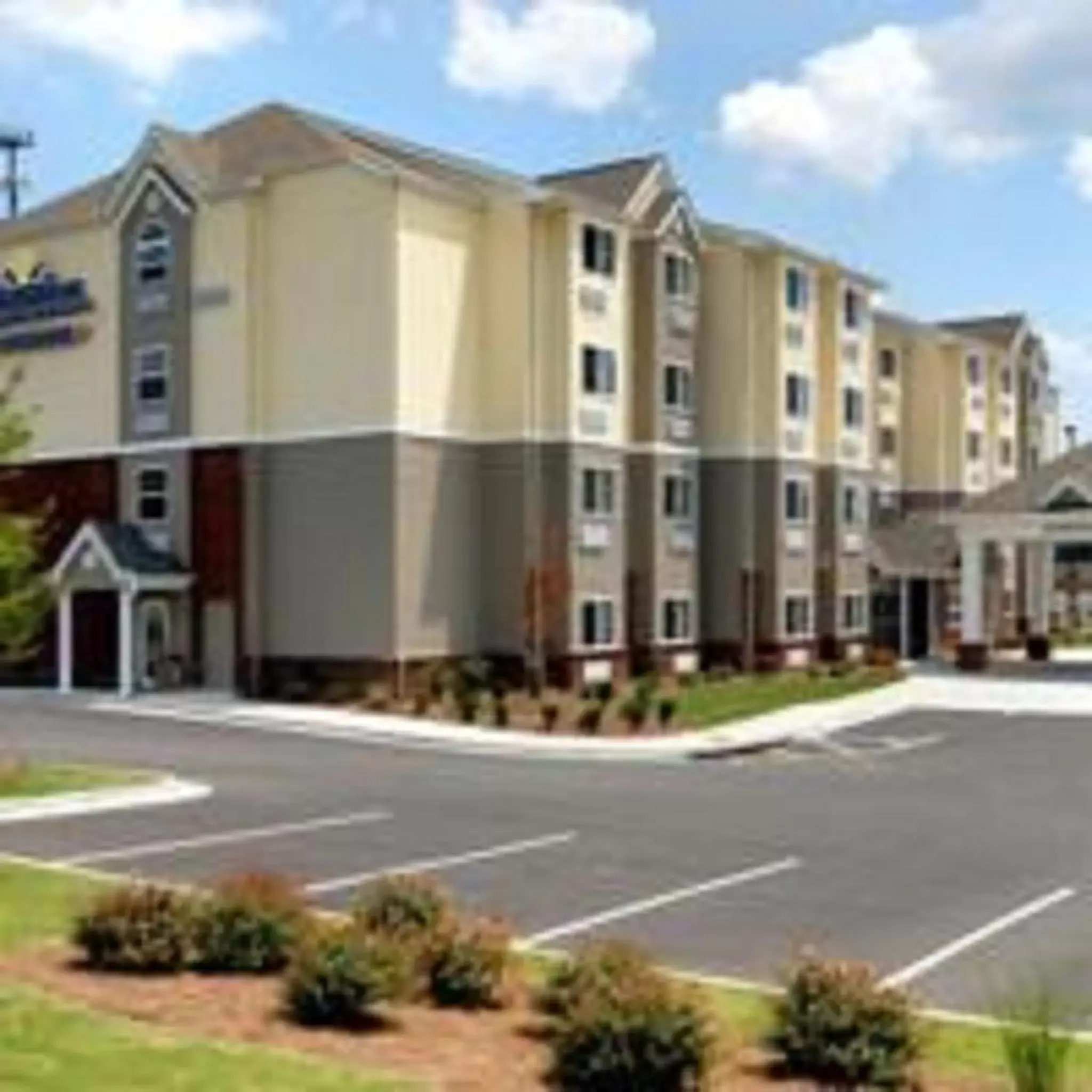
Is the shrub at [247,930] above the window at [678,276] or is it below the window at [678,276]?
below

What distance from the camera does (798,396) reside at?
2285 inches

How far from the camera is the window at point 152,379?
48.6 meters

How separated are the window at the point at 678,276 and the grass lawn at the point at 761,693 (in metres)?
10.2

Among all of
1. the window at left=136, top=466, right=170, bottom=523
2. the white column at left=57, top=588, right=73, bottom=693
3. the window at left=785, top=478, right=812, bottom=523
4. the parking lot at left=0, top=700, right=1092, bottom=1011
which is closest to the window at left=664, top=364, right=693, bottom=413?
the window at left=785, top=478, right=812, bottom=523

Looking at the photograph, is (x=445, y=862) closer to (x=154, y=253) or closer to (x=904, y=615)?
(x=154, y=253)

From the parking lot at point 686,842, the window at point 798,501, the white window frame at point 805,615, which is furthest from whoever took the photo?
the window at point 798,501

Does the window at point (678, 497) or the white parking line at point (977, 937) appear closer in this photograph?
the white parking line at point (977, 937)

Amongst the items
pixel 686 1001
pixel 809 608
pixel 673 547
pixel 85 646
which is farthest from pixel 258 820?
pixel 809 608

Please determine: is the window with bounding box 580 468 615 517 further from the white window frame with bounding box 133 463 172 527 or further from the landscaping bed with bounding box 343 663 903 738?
the white window frame with bounding box 133 463 172 527

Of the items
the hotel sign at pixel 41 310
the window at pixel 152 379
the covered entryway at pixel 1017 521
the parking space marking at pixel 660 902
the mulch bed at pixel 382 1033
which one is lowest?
the parking space marking at pixel 660 902

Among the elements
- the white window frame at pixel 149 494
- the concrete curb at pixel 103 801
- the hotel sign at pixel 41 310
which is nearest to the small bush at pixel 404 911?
the concrete curb at pixel 103 801

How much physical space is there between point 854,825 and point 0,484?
97.5 feet

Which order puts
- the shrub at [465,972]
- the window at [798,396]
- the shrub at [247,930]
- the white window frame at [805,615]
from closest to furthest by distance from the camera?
1. the shrub at [465,972]
2. the shrub at [247,930]
3. the white window frame at [805,615]
4. the window at [798,396]

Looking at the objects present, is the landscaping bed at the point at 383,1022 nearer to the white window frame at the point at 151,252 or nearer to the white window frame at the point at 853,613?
the white window frame at the point at 151,252
